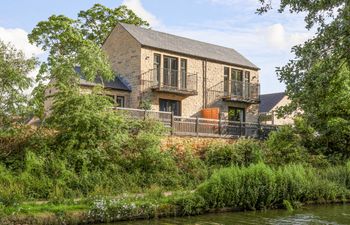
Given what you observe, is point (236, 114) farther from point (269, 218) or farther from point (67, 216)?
point (67, 216)

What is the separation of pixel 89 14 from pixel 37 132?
21.8 metres

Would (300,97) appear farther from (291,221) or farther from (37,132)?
(37,132)

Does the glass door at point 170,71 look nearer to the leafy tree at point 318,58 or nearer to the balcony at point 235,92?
the balcony at point 235,92

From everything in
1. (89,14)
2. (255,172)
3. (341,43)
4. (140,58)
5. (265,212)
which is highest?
(89,14)

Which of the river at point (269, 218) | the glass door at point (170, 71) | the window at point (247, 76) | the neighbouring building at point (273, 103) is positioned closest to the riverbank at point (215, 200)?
the river at point (269, 218)

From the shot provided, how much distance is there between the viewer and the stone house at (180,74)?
92.2 ft

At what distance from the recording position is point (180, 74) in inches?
1149

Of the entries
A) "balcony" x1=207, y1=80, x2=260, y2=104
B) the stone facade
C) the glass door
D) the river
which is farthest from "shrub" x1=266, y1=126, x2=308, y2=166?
the stone facade

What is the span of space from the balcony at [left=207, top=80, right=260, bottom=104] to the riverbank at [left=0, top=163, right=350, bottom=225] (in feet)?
45.0

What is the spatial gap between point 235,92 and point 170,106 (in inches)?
213

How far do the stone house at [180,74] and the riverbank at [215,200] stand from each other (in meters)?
12.7

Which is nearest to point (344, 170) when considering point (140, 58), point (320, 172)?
point (320, 172)

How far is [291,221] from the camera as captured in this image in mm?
12469

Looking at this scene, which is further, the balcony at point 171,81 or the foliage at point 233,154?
the balcony at point 171,81
